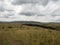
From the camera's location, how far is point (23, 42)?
112 ft

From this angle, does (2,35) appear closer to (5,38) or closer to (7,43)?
(5,38)

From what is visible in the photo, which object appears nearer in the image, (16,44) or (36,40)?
(16,44)

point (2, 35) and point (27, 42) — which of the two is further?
point (2, 35)

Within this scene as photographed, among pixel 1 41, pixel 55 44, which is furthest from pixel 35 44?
pixel 1 41

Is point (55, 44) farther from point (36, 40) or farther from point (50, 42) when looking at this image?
point (36, 40)

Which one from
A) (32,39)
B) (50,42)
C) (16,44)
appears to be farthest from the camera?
(32,39)

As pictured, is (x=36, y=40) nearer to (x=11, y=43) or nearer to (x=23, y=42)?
(x=23, y=42)

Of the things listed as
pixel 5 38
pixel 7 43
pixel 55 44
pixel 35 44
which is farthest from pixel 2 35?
pixel 55 44

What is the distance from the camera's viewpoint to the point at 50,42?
114 ft

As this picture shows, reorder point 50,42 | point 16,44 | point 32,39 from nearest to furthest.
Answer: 1. point 16,44
2. point 50,42
3. point 32,39

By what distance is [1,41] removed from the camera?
3434cm

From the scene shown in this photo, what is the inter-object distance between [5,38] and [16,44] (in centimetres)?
486

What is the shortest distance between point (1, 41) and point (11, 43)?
8.07ft

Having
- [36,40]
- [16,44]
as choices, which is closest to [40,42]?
[36,40]
